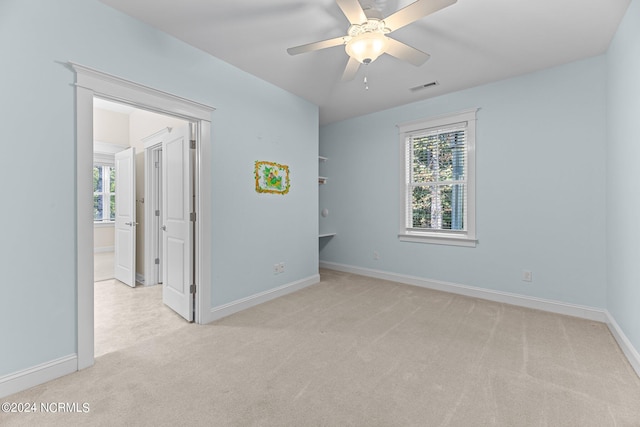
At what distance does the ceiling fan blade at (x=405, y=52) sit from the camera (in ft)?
6.72

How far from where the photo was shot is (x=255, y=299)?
3330 mm

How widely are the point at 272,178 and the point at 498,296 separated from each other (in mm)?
3112

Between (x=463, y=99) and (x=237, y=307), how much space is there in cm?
379

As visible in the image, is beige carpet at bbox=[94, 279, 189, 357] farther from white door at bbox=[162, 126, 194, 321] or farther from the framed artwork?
the framed artwork

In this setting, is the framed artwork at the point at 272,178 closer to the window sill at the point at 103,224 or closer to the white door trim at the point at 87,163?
the white door trim at the point at 87,163

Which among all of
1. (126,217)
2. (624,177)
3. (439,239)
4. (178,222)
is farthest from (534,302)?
(126,217)

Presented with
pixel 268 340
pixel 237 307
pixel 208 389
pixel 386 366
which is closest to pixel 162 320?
pixel 237 307

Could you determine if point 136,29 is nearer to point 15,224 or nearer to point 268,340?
point 15,224

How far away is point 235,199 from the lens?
3.15m

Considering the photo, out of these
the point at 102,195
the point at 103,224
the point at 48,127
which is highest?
the point at 48,127

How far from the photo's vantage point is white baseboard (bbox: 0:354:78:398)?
68.4 inches

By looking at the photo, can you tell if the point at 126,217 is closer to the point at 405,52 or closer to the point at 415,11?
the point at 405,52

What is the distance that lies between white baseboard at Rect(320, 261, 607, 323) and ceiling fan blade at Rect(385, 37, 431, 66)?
2.85 m

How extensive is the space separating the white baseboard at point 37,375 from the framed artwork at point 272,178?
217 cm
